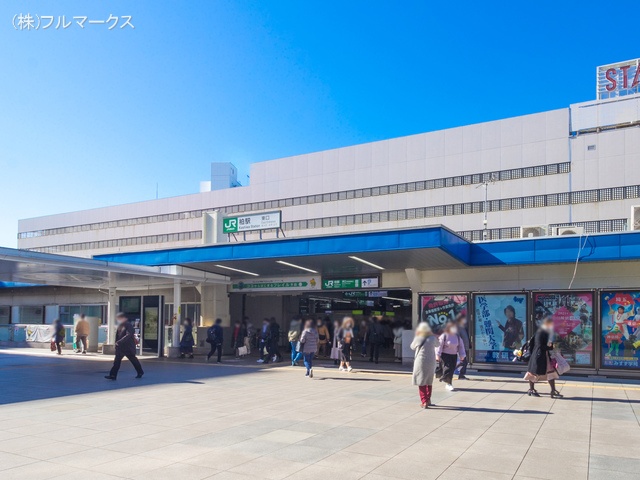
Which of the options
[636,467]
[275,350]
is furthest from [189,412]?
[275,350]

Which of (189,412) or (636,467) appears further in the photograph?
(189,412)

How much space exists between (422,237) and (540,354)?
4618 mm

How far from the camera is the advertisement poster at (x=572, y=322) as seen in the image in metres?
15.7

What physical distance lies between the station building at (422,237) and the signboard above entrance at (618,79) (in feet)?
0.27

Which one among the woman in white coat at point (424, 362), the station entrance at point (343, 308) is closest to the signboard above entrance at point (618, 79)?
the station entrance at point (343, 308)

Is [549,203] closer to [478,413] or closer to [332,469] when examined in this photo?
[478,413]

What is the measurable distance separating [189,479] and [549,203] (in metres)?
36.0

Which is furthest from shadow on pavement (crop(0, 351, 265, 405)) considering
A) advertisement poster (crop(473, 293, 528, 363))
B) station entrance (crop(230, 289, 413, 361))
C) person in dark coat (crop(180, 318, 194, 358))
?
advertisement poster (crop(473, 293, 528, 363))

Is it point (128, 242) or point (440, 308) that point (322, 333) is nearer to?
point (440, 308)

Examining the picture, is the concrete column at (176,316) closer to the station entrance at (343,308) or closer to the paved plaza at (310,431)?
the station entrance at (343,308)

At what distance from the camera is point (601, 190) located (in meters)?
35.7

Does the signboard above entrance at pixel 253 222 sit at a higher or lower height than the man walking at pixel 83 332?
higher

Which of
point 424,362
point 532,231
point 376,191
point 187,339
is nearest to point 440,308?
point 532,231

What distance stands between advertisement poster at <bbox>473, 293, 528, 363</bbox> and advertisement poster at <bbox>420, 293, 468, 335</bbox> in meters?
0.54
